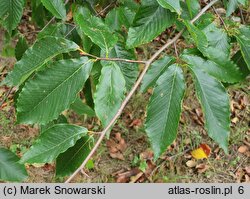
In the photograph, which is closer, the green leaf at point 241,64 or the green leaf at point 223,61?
the green leaf at point 223,61

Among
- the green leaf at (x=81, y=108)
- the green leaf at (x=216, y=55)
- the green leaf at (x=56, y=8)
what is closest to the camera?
the green leaf at (x=216, y=55)

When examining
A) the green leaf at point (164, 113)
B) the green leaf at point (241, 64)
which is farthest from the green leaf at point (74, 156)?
the green leaf at point (241, 64)

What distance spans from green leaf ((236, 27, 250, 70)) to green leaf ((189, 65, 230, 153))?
165 millimetres

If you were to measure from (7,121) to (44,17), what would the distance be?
1.31m

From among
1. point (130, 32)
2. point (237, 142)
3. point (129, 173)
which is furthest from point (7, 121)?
point (130, 32)

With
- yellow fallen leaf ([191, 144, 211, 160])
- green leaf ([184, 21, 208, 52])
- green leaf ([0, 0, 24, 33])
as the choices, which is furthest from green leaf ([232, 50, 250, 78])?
yellow fallen leaf ([191, 144, 211, 160])

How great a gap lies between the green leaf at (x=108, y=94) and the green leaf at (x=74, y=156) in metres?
0.08

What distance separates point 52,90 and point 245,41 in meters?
0.53

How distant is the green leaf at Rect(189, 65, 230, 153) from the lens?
2.80 feet

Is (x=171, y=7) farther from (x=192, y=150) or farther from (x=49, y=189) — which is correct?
(x=192, y=150)

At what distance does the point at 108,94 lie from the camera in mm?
837

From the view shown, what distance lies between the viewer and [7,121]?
8.61ft

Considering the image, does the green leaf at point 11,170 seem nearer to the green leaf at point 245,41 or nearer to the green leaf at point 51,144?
the green leaf at point 51,144

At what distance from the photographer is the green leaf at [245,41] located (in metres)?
0.99
